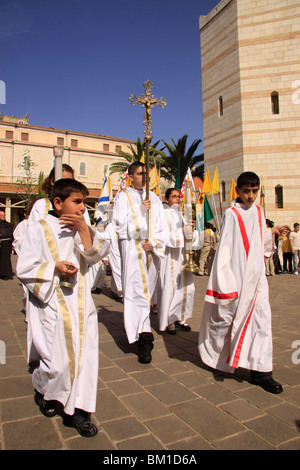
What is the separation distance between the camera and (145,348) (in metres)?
3.99

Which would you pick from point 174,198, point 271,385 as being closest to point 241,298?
point 271,385

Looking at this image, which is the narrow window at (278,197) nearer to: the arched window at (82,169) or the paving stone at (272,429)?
the paving stone at (272,429)

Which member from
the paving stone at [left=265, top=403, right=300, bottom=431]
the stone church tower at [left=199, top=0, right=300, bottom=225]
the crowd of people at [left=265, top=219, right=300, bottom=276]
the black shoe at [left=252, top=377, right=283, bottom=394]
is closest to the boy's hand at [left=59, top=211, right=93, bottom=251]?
the paving stone at [left=265, top=403, right=300, bottom=431]

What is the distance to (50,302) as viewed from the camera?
2582 mm

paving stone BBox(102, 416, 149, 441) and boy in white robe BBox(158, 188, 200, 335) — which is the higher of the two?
boy in white robe BBox(158, 188, 200, 335)

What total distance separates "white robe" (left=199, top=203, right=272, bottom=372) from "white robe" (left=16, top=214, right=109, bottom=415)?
140 centimetres

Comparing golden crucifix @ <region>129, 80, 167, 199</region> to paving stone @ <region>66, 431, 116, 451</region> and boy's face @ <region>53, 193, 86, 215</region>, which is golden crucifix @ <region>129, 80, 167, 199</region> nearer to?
boy's face @ <region>53, 193, 86, 215</region>

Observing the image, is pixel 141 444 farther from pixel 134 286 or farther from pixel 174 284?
pixel 174 284

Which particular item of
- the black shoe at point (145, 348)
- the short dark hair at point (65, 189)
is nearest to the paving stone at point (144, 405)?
the black shoe at point (145, 348)

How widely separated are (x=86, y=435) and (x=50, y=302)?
36.8 inches

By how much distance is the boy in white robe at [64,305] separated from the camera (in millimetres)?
2480

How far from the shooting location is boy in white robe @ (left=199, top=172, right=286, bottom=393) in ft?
11.1
